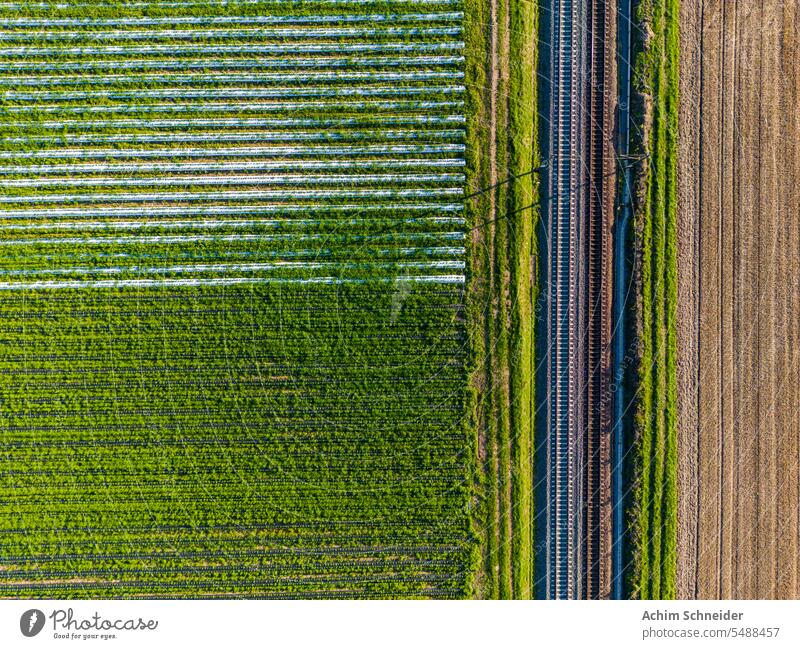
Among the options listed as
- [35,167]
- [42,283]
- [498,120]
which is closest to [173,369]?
[42,283]

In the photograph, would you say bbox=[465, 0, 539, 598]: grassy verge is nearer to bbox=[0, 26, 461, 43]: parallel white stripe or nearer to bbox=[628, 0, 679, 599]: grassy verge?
bbox=[0, 26, 461, 43]: parallel white stripe

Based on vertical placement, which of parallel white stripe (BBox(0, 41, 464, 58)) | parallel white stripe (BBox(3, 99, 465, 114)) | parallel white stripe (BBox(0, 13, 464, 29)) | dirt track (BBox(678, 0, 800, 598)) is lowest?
dirt track (BBox(678, 0, 800, 598))

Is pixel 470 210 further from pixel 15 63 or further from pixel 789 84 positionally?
pixel 15 63

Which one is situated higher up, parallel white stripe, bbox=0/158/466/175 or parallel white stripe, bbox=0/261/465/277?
parallel white stripe, bbox=0/158/466/175

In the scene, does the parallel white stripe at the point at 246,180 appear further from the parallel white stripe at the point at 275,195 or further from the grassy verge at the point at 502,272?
the grassy verge at the point at 502,272

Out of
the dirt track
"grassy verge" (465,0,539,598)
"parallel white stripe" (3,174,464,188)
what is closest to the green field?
"parallel white stripe" (3,174,464,188)

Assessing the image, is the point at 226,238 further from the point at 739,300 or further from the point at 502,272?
the point at 739,300
